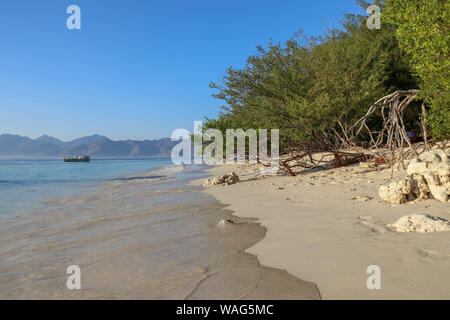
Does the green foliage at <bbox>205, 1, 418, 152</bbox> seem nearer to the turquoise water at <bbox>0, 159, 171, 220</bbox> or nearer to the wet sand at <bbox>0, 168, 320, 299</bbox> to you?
the wet sand at <bbox>0, 168, 320, 299</bbox>

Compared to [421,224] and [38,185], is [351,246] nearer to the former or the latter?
[421,224]

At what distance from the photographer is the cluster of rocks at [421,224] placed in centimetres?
374

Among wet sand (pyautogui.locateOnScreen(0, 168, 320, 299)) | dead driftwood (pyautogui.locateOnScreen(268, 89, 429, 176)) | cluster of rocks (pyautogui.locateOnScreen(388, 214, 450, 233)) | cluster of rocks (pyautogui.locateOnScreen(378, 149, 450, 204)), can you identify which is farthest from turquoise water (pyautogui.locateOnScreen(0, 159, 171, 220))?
dead driftwood (pyautogui.locateOnScreen(268, 89, 429, 176))

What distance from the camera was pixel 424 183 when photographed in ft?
17.6

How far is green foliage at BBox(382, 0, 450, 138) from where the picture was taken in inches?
215

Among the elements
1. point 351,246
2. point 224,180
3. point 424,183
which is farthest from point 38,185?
point 424,183

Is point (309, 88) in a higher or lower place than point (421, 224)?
higher

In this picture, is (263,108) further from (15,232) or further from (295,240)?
(15,232)

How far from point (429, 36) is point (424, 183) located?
2.93 metres

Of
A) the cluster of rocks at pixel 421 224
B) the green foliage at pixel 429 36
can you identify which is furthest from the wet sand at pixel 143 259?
the green foliage at pixel 429 36

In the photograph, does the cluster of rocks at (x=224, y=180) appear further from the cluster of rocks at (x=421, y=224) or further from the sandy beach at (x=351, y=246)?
the cluster of rocks at (x=421, y=224)

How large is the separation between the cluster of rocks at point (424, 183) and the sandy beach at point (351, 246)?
22 centimetres

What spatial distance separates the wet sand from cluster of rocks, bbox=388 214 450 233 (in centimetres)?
198
